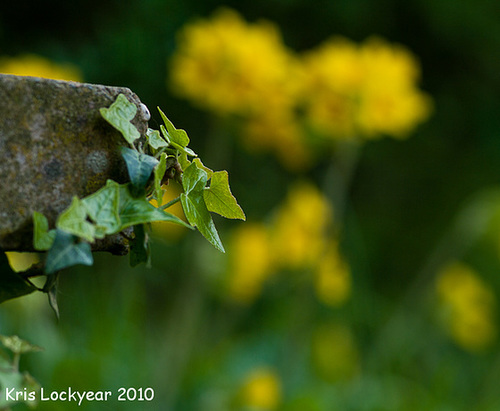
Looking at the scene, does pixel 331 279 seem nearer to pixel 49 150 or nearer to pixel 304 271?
pixel 304 271

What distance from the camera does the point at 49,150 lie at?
236 millimetres

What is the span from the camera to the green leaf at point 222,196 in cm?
29

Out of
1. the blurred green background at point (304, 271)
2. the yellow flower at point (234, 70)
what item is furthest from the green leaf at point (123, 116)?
the yellow flower at point (234, 70)

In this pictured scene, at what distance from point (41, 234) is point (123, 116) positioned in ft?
0.19

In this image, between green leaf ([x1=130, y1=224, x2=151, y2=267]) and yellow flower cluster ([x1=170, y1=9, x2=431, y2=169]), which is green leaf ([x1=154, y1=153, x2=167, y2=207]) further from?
yellow flower cluster ([x1=170, y1=9, x2=431, y2=169])

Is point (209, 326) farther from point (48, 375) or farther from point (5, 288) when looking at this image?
point (5, 288)

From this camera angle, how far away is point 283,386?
1.39 m

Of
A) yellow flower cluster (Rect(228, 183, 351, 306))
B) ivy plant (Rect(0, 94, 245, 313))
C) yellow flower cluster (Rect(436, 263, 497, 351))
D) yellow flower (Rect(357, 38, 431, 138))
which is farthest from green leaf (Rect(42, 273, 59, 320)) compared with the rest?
yellow flower cluster (Rect(436, 263, 497, 351))

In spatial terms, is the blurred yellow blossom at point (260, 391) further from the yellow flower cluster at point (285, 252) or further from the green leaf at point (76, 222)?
the green leaf at point (76, 222)

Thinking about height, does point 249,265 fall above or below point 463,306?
above

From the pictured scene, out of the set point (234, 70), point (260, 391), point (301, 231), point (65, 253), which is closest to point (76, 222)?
point (65, 253)

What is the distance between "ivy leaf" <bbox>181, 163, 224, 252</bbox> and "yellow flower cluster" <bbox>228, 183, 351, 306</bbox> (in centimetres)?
123

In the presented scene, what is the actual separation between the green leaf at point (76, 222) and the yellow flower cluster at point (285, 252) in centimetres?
129

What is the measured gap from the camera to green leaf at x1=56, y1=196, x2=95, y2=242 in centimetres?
21
